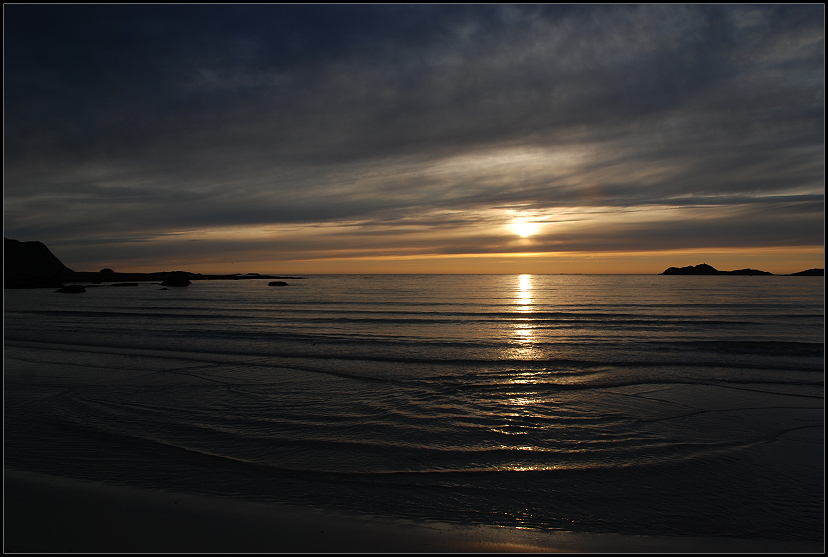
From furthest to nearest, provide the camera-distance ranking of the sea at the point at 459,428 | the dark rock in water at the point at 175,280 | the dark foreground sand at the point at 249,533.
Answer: the dark rock in water at the point at 175,280
the sea at the point at 459,428
the dark foreground sand at the point at 249,533

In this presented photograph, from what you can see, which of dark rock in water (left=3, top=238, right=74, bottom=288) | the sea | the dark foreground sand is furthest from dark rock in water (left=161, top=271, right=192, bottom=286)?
the dark foreground sand

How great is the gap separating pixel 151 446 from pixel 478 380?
25.6 ft

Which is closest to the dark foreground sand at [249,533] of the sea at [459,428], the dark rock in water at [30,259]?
the sea at [459,428]

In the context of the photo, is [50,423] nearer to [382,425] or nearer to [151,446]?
[151,446]

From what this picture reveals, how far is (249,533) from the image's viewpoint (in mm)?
4379

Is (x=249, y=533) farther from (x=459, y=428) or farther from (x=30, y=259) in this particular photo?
(x=30, y=259)

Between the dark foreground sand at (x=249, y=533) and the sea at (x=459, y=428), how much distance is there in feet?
0.74

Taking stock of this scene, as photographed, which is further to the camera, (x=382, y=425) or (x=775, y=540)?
(x=382, y=425)

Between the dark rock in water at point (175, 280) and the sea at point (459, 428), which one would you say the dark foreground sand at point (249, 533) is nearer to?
the sea at point (459, 428)

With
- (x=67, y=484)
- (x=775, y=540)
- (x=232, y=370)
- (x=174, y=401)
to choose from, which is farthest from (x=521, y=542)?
(x=232, y=370)

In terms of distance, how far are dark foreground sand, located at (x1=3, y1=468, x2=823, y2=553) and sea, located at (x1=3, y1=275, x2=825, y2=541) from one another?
8.9 inches

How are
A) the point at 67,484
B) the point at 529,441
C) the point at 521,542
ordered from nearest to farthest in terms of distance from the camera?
the point at 521,542 → the point at 67,484 → the point at 529,441

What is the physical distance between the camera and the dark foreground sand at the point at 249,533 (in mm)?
4148

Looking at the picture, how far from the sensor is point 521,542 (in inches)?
170
